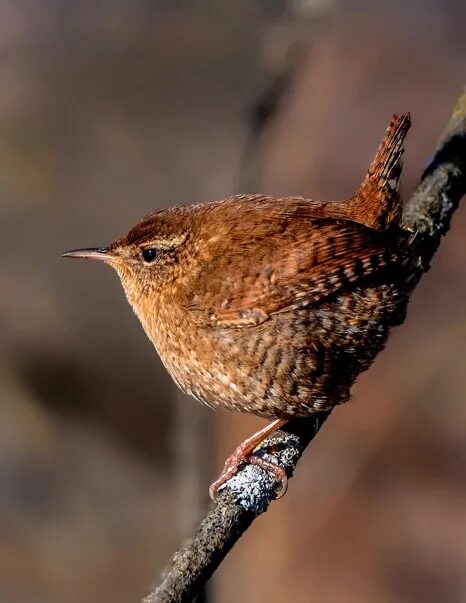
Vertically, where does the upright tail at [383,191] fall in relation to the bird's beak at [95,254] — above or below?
above

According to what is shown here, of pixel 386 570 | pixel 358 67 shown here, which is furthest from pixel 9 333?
pixel 358 67

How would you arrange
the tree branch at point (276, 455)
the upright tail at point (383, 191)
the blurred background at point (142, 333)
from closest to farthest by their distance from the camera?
the tree branch at point (276, 455) < the upright tail at point (383, 191) < the blurred background at point (142, 333)

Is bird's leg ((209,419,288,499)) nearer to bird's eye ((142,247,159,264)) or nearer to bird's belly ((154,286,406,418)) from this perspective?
bird's belly ((154,286,406,418))

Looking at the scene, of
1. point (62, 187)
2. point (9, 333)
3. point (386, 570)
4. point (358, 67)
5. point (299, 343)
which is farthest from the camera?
point (358, 67)

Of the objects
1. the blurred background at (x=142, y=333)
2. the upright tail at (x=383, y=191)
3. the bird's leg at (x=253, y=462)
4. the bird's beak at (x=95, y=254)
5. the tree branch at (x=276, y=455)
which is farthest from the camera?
the blurred background at (x=142, y=333)

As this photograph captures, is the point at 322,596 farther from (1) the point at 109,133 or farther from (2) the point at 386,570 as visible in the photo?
(1) the point at 109,133

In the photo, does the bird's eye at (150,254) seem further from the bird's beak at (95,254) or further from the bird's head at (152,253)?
the bird's beak at (95,254)

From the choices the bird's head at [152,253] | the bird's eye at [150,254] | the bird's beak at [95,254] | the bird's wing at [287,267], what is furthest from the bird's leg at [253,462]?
the bird's beak at [95,254]

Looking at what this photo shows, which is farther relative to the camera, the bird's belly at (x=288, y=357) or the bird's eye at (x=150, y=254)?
the bird's eye at (x=150, y=254)
